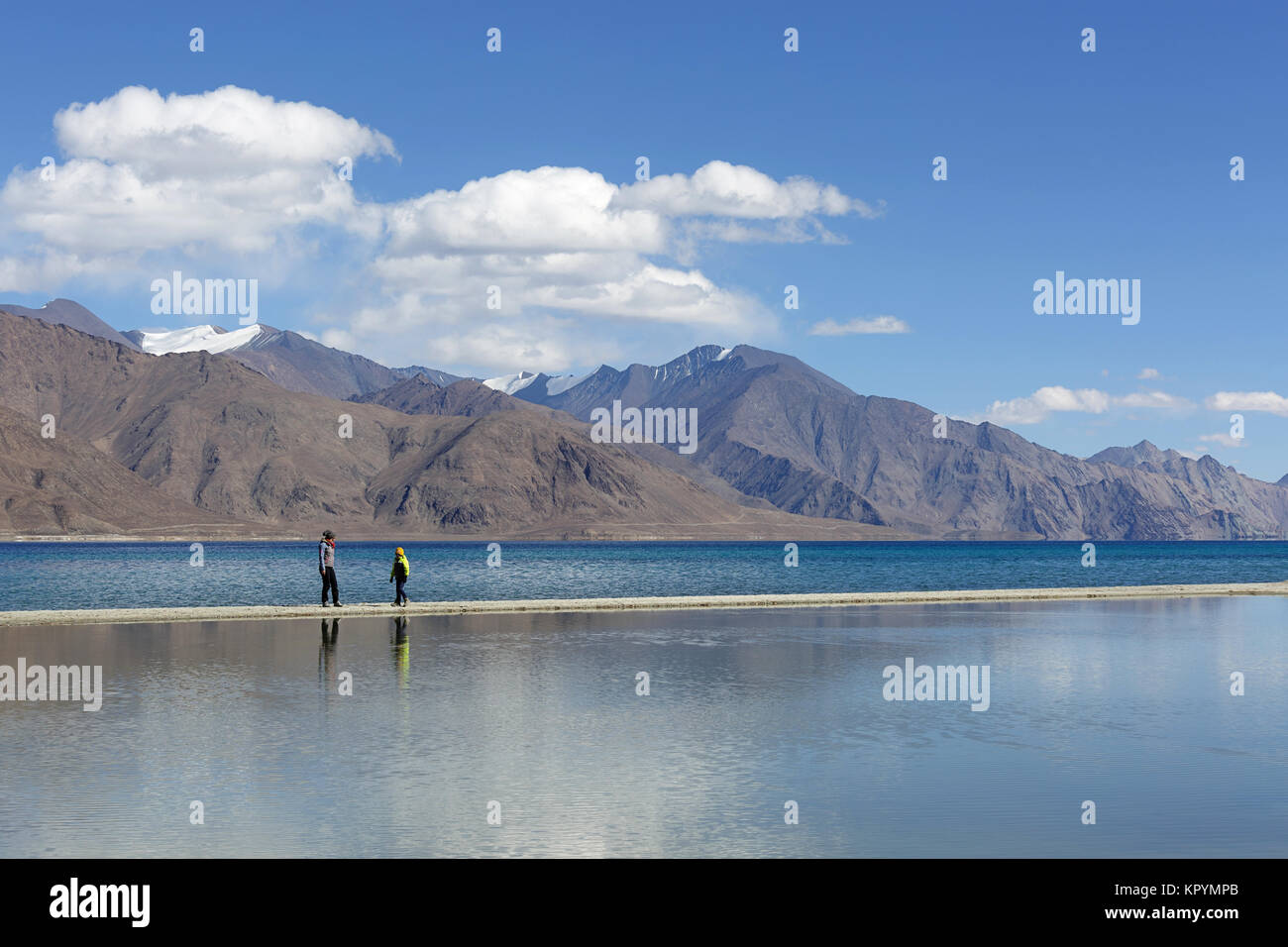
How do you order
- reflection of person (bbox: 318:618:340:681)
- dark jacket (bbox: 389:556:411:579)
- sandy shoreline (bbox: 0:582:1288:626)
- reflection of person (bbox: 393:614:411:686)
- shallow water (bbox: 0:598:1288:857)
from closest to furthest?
shallow water (bbox: 0:598:1288:857) < reflection of person (bbox: 393:614:411:686) < reflection of person (bbox: 318:618:340:681) < sandy shoreline (bbox: 0:582:1288:626) < dark jacket (bbox: 389:556:411:579)

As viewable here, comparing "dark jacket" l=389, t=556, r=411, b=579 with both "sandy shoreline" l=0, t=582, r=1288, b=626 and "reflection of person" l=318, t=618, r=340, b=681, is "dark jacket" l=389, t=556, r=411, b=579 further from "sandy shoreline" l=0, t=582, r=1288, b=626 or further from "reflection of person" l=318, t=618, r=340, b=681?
"reflection of person" l=318, t=618, r=340, b=681

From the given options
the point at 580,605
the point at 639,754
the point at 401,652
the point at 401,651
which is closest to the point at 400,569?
the point at 580,605

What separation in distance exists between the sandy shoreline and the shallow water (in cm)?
956

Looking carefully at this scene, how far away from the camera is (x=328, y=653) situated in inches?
1141

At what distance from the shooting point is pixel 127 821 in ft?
39.5

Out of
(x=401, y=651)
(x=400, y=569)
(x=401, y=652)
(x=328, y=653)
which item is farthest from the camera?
(x=400, y=569)

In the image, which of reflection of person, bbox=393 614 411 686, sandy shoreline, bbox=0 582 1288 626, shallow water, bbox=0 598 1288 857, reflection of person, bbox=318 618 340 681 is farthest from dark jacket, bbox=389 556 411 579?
shallow water, bbox=0 598 1288 857

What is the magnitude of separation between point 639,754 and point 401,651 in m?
14.9

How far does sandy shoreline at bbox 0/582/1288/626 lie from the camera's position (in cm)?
3991

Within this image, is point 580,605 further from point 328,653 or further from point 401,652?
point 328,653

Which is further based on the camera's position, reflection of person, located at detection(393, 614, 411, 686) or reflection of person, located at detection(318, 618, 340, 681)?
reflection of person, located at detection(318, 618, 340, 681)
